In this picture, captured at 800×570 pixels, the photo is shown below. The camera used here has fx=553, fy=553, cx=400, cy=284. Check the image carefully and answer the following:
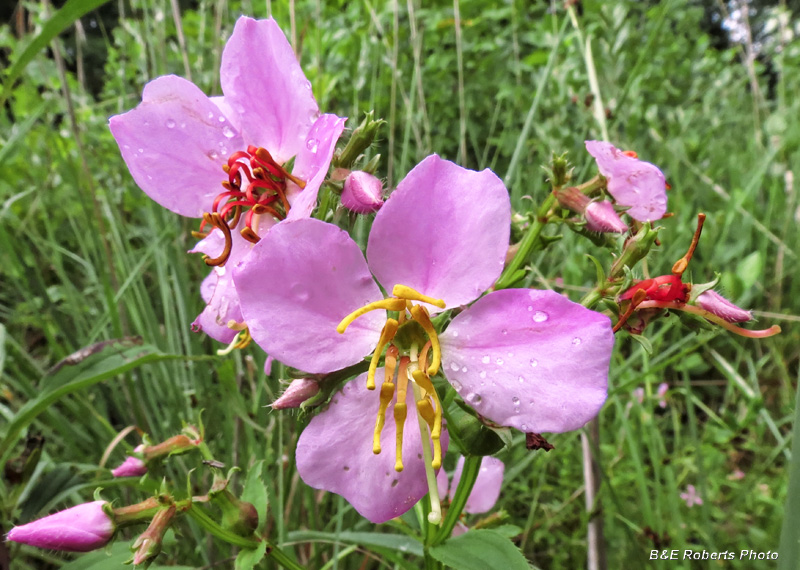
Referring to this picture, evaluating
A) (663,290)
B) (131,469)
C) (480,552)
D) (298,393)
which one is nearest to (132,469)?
(131,469)

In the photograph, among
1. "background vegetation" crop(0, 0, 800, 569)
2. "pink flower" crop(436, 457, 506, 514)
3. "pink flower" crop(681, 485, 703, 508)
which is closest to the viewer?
"pink flower" crop(436, 457, 506, 514)

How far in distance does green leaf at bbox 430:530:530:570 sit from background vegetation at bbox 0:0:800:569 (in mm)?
170

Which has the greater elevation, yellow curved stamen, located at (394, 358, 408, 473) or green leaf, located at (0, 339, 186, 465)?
yellow curved stamen, located at (394, 358, 408, 473)

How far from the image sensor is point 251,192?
629 millimetres

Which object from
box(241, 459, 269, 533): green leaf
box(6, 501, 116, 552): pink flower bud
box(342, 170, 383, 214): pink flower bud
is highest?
box(342, 170, 383, 214): pink flower bud

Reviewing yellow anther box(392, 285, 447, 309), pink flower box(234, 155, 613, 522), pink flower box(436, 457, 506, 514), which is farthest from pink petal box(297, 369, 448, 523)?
pink flower box(436, 457, 506, 514)

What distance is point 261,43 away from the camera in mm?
604

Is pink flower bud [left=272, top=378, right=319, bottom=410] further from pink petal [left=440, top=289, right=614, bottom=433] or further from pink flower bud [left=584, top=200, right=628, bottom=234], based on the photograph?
pink flower bud [left=584, top=200, right=628, bottom=234]

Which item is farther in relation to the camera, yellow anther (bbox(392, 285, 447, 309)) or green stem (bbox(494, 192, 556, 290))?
green stem (bbox(494, 192, 556, 290))

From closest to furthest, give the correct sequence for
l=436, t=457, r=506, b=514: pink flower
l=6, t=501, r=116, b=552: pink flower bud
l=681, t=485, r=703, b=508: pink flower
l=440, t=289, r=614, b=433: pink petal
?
l=440, t=289, r=614, b=433: pink petal
l=6, t=501, r=116, b=552: pink flower bud
l=436, t=457, r=506, b=514: pink flower
l=681, t=485, r=703, b=508: pink flower

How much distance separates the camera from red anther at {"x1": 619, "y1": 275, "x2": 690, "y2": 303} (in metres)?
0.57

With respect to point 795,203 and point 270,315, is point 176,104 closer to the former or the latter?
point 270,315

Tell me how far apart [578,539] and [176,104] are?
4.39 ft

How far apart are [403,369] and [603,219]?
0.29 metres
